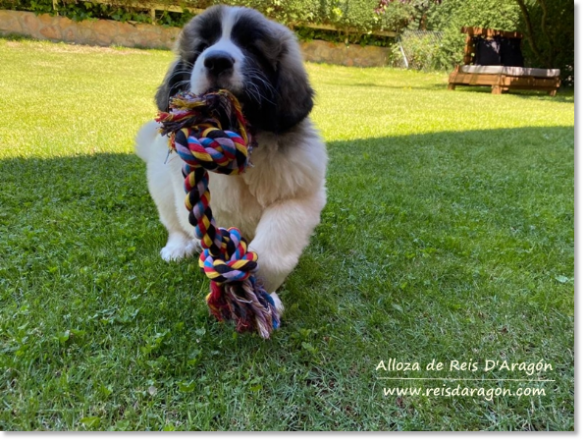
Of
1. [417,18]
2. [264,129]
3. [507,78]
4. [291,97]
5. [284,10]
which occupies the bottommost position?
[264,129]

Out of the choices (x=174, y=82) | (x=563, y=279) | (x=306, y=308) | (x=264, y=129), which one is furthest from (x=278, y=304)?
(x=563, y=279)

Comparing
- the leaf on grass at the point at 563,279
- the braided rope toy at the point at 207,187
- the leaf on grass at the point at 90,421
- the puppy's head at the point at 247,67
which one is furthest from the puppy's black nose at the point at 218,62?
the leaf on grass at the point at 563,279

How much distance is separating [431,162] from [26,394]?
15.3ft

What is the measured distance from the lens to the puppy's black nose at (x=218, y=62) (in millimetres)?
1845

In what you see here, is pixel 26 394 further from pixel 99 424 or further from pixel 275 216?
pixel 275 216

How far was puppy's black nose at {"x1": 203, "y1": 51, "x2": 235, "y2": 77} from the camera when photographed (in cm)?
184

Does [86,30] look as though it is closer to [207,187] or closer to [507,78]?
[507,78]

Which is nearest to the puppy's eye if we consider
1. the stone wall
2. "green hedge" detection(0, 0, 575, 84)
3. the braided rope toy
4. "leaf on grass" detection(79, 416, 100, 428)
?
the braided rope toy

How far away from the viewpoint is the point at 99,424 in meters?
1.52

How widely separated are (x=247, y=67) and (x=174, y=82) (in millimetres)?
503

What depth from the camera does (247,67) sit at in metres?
1.97

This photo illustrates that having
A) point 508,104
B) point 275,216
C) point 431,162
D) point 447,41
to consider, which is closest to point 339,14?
point 447,41

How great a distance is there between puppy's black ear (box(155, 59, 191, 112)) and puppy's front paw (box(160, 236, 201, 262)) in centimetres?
88

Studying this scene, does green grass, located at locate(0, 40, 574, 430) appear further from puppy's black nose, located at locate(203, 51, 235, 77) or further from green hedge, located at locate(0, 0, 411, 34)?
green hedge, located at locate(0, 0, 411, 34)
